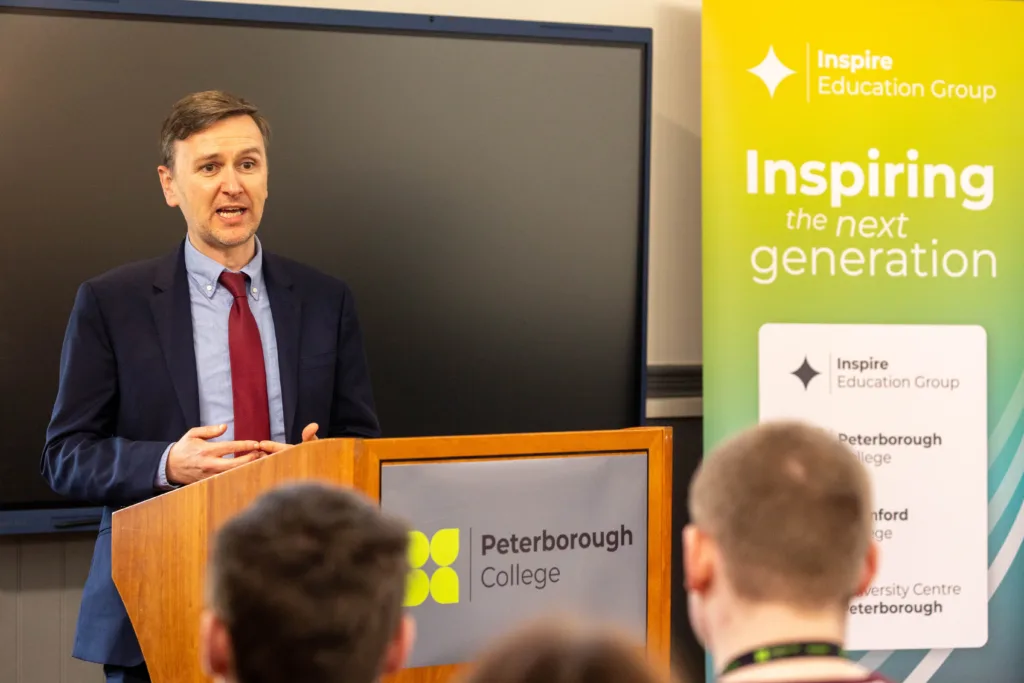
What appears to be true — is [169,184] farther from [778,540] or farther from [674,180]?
[778,540]

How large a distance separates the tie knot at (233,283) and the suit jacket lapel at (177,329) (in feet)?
0.31

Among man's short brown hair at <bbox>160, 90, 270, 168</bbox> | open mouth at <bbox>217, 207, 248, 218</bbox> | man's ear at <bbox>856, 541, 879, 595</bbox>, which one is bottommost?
man's ear at <bbox>856, 541, 879, 595</bbox>

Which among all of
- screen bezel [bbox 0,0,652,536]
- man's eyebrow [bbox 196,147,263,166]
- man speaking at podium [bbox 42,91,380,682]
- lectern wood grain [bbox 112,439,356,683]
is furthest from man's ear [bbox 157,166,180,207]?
lectern wood grain [bbox 112,439,356,683]

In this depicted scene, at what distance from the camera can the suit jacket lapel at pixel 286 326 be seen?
104 inches

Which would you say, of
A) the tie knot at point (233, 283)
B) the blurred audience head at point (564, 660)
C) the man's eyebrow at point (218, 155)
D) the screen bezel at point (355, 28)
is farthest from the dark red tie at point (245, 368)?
the blurred audience head at point (564, 660)

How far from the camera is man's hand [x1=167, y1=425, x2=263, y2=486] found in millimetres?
2150

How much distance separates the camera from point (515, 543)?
2.01 metres

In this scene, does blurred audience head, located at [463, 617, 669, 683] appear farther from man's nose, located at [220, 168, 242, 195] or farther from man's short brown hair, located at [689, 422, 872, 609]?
man's nose, located at [220, 168, 242, 195]

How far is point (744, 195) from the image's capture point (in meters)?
3.75

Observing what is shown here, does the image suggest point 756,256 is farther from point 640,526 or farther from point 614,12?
point 640,526

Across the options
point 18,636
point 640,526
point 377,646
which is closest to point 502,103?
point 640,526

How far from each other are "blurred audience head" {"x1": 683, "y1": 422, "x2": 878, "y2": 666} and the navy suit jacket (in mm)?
1306

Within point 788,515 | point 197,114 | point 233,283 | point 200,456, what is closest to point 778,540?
point 788,515

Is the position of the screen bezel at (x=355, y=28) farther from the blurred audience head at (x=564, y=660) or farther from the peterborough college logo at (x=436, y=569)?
the blurred audience head at (x=564, y=660)
